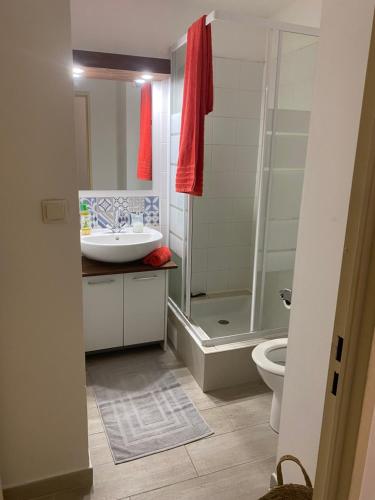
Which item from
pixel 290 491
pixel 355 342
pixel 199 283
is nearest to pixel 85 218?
pixel 199 283

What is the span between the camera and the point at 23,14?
1285 mm

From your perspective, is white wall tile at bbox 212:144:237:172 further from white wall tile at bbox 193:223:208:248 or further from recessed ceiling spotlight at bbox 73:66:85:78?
recessed ceiling spotlight at bbox 73:66:85:78

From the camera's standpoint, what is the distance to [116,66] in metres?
2.71

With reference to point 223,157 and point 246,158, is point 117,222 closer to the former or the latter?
point 223,157

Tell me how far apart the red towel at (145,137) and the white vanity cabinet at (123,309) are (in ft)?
2.67

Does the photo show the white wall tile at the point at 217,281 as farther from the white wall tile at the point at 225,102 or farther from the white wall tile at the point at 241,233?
the white wall tile at the point at 225,102

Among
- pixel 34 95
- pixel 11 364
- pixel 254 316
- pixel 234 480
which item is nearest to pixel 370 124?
pixel 34 95

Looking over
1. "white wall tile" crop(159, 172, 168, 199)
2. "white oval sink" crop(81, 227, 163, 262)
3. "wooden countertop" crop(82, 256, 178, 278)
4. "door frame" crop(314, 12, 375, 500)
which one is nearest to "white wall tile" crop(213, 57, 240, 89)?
"white wall tile" crop(159, 172, 168, 199)

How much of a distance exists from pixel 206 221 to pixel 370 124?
8.06ft

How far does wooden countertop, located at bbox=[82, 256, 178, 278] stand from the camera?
2.57 m

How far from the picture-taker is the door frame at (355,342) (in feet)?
2.50

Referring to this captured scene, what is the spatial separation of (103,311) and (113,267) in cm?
31

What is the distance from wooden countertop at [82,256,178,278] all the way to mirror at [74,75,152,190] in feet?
1.93

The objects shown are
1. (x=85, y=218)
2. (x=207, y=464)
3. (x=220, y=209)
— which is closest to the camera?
(x=207, y=464)
